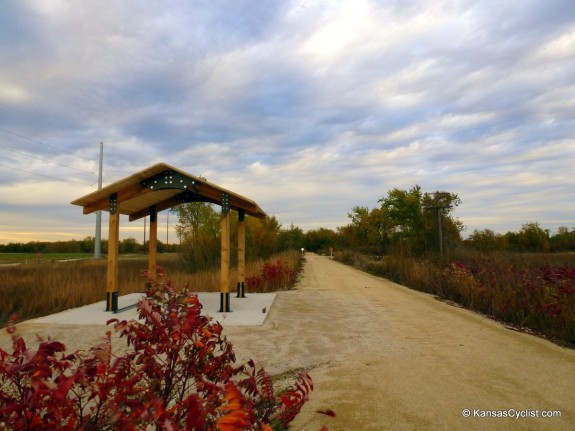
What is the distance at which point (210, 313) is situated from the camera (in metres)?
8.10

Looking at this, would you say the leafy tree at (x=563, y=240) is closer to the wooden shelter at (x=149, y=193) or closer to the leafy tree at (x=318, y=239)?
the leafy tree at (x=318, y=239)

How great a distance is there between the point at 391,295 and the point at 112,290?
7708 millimetres

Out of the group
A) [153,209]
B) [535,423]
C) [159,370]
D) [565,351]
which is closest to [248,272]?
[153,209]

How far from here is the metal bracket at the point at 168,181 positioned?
8.23 meters

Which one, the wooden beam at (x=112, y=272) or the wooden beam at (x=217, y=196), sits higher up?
the wooden beam at (x=217, y=196)

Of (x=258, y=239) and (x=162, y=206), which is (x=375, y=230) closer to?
(x=258, y=239)

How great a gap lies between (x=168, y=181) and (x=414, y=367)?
5916 millimetres

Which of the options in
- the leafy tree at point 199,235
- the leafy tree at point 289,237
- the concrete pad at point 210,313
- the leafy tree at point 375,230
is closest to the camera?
the concrete pad at point 210,313

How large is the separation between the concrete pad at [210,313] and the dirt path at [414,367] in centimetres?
44

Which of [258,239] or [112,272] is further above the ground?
[258,239]

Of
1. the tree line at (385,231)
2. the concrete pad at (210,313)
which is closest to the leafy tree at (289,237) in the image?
the tree line at (385,231)

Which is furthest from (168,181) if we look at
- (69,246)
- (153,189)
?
(69,246)

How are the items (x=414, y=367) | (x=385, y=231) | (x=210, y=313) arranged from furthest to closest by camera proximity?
(x=385, y=231)
(x=210, y=313)
(x=414, y=367)

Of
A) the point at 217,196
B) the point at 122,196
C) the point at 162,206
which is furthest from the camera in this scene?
the point at 162,206
